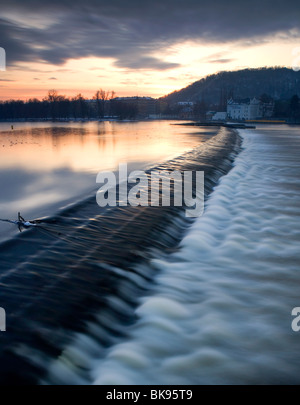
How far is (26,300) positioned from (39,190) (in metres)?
6.07

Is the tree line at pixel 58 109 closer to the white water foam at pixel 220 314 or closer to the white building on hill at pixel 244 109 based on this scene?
the white building on hill at pixel 244 109

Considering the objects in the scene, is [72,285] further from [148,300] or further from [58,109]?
[58,109]

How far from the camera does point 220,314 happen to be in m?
3.67

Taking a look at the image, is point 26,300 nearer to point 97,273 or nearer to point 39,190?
point 97,273

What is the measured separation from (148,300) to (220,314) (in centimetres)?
77

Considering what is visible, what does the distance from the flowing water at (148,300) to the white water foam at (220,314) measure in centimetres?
1

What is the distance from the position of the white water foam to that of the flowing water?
11mm

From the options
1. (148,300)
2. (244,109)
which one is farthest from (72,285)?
(244,109)

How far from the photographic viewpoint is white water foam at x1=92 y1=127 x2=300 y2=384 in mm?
2859

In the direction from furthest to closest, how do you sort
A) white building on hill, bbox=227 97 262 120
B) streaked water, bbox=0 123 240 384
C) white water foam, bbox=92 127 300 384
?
white building on hill, bbox=227 97 262 120, white water foam, bbox=92 127 300 384, streaked water, bbox=0 123 240 384

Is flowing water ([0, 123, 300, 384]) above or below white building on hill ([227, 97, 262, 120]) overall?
below

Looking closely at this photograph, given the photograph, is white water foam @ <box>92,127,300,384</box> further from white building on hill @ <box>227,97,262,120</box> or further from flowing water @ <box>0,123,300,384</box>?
white building on hill @ <box>227,97,262,120</box>

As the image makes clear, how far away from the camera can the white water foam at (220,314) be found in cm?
286

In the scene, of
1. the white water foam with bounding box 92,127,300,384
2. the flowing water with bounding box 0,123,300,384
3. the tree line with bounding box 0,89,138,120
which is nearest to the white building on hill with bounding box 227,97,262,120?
the tree line with bounding box 0,89,138,120
